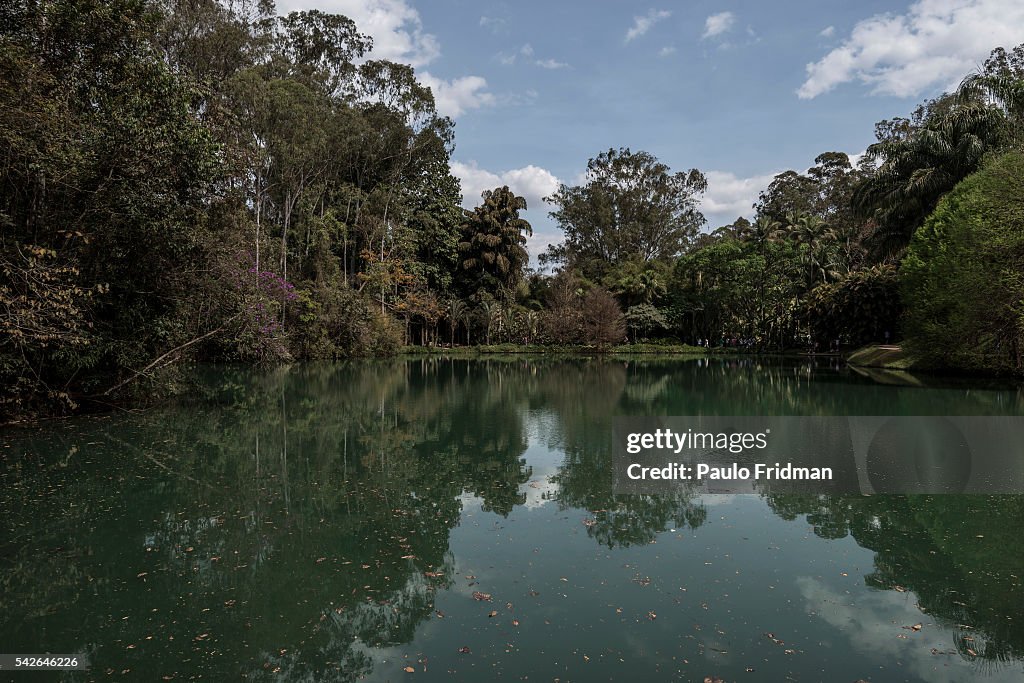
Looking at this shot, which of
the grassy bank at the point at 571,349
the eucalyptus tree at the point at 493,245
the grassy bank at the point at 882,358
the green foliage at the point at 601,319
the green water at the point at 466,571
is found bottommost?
the green water at the point at 466,571

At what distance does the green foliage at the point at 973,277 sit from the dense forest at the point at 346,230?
0.11 m

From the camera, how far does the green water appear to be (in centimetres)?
381

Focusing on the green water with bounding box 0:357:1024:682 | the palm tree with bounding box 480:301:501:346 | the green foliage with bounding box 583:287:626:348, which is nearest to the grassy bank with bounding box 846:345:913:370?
the green foliage with bounding box 583:287:626:348

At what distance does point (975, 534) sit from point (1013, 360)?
64.0 ft

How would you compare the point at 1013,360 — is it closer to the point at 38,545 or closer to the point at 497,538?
the point at 497,538

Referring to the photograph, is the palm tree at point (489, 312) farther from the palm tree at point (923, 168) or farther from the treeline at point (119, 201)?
the palm tree at point (923, 168)

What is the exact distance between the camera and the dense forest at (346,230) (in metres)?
10.5

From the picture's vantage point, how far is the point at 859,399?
16734 millimetres

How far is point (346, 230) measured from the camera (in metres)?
37.4

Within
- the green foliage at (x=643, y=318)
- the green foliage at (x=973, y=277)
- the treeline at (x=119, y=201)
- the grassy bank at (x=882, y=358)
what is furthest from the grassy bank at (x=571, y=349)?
the treeline at (x=119, y=201)

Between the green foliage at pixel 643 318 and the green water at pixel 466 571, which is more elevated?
the green foliage at pixel 643 318

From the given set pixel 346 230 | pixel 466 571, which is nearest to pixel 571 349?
pixel 346 230

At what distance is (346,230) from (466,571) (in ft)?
113

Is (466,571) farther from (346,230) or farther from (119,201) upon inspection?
(346,230)
